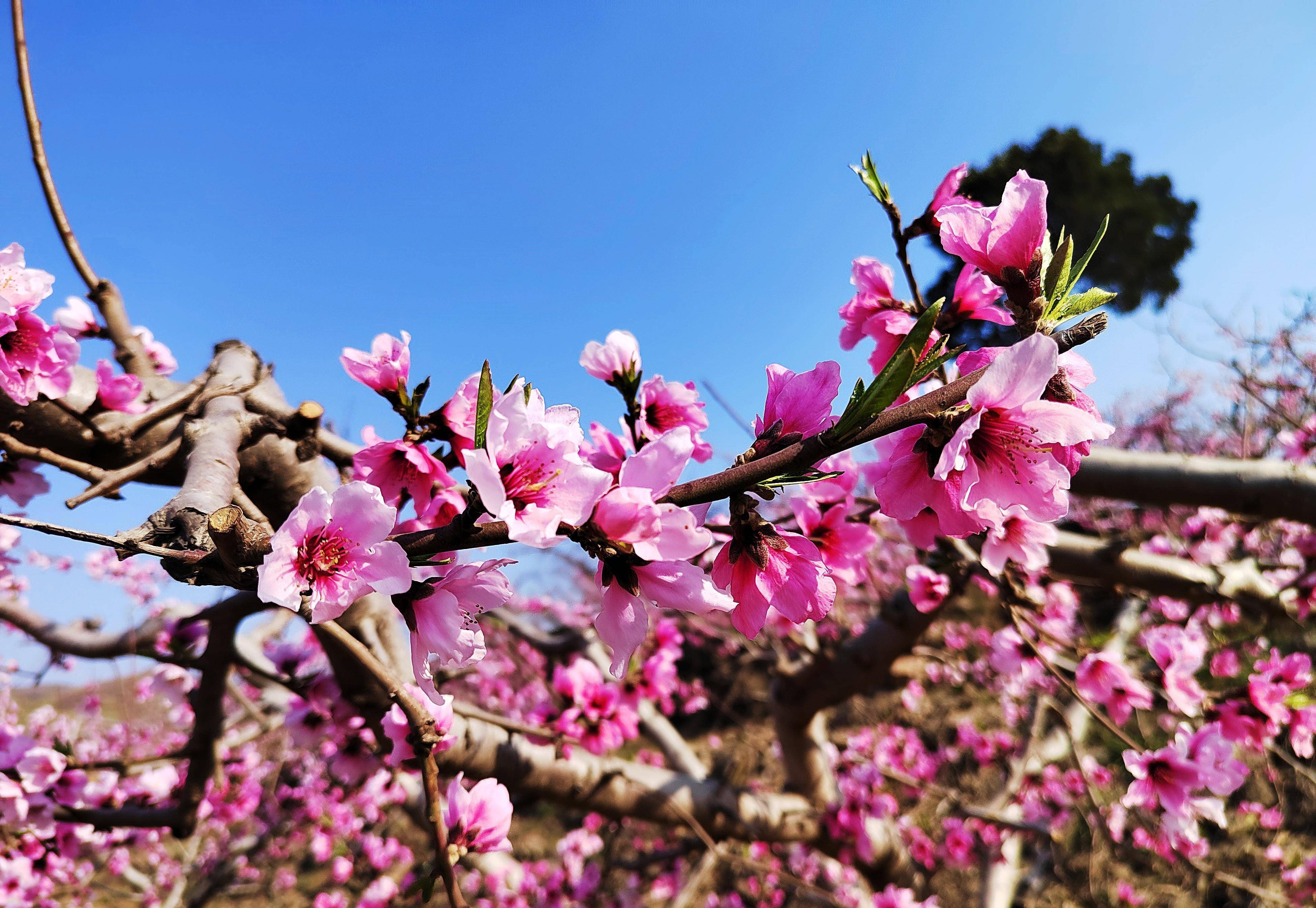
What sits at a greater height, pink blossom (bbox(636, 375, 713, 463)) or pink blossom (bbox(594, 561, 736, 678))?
pink blossom (bbox(636, 375, 713, 463))

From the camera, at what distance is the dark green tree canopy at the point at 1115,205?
53.8 ft

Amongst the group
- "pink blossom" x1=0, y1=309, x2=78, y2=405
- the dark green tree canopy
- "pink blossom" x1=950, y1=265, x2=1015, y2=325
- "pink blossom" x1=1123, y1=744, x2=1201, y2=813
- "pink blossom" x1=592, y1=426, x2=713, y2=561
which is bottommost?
"pink blossom" x1=1123, y1=744, x2=1201, y2=813

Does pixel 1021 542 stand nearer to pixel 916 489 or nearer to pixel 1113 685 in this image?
pixel 916 489

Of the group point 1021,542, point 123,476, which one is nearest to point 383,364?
point 123,476

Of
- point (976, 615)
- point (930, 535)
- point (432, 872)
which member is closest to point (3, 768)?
point (432, 872)

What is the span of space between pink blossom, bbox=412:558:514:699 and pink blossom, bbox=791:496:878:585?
2.50 ft

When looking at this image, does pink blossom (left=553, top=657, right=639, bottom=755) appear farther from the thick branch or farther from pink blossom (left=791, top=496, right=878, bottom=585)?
the thick branch

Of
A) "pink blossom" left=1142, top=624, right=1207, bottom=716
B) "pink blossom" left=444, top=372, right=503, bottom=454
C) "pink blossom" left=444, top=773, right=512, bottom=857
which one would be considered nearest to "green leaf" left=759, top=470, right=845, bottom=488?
"pink blossom" left=444, top=372, right=503, bottom=454

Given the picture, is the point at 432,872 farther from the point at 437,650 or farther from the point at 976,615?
the point at 976,615

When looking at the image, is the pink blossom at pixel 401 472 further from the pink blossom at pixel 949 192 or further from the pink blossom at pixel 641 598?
the pink blossom at pixel 949 192

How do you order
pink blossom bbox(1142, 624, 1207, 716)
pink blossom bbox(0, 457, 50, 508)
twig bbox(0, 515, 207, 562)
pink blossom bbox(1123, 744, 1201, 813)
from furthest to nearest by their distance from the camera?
pink blossom bbox(1142, 624, 1207, 716) < pink blossom bbox(1123, 744, 1201, 813) < pink blossom bbox(0, 457, 50, 508) < twig bbox(0, 515, 207, 562)

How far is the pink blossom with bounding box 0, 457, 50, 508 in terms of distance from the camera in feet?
5.14

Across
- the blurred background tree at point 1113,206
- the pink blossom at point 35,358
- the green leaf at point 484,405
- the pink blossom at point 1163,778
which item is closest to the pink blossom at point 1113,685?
the pink blossom at point 1163,778

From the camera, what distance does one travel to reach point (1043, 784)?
4.93m
